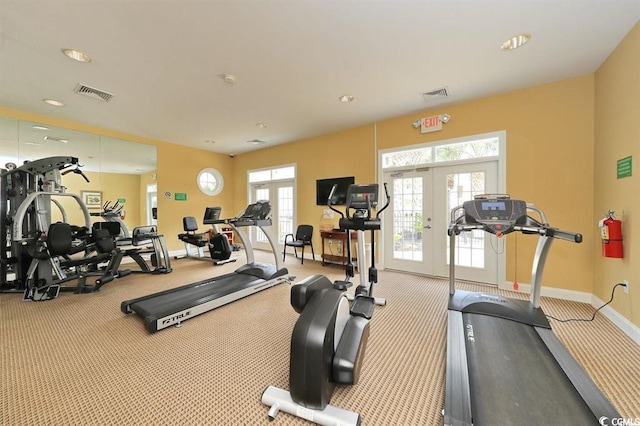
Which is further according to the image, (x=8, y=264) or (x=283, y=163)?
(x=283, y=163)

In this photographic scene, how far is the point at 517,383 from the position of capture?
155cm

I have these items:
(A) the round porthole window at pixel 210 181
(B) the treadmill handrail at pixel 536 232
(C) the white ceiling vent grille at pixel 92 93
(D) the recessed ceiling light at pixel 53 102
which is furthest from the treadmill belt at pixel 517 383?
(A) the round porthole window at pixel 210 181

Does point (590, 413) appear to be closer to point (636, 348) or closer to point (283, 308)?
point (636, 348)

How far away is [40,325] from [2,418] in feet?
5.20

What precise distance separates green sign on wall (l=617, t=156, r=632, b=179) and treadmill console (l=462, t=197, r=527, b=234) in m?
1.22

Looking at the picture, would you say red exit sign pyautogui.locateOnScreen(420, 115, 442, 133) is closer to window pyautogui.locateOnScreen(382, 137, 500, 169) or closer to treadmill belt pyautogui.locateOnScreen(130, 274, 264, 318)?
window pyautogui.locateOnScreen(382, 137, 500, 169)

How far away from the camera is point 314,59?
2834 mm

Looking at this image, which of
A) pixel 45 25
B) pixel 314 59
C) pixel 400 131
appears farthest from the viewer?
pixel 400 131

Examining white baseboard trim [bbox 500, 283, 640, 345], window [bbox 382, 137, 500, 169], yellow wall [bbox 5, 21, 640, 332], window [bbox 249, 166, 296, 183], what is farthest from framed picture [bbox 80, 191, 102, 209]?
white baseboard trim [bbox 500, 283, 640, 345]

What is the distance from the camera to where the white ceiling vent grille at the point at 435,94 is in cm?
360

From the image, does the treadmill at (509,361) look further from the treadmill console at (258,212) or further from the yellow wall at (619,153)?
the treadmill console at (258,212)

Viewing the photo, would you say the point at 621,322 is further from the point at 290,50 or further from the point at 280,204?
the point at 280,204

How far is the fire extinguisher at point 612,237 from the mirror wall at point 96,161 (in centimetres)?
777

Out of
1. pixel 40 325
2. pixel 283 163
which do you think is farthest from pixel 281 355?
pixel 283 163
